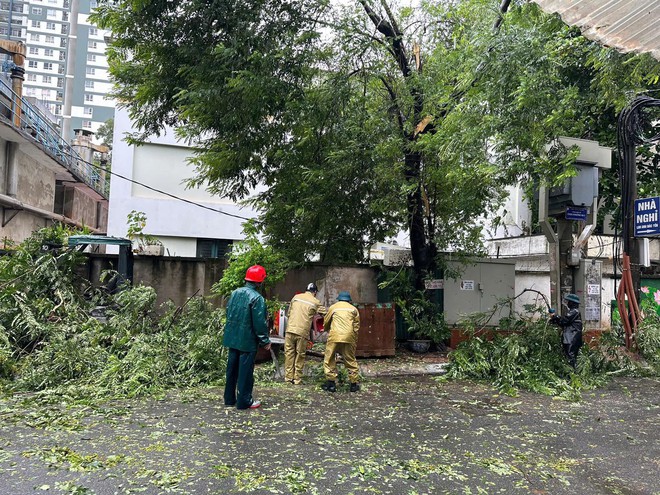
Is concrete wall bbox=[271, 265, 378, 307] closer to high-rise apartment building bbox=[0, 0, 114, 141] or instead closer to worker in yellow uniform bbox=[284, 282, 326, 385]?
worker in yellow uniform bbox=[284, 282, 326, 385]

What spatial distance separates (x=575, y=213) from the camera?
946 centimetres

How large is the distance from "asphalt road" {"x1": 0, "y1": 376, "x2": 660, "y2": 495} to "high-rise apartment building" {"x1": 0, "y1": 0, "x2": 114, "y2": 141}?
299 ft

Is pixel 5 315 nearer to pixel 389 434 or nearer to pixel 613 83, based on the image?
pixel 389 434

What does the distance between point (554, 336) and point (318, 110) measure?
20.4ft

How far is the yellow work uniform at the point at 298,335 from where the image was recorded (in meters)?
8.19

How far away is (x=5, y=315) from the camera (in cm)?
879

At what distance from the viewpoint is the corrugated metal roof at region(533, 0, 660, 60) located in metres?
1.53

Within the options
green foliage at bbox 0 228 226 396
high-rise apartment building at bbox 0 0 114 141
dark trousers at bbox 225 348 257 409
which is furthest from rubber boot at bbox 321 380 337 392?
high-rise apartment building at bbox 0 0 114 141

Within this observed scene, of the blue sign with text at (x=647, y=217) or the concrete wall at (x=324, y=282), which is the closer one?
the blue sign with text at (x=647, y=217)

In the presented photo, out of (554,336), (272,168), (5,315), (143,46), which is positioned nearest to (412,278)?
(554,336)

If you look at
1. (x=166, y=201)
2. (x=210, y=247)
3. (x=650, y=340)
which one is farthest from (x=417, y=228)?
(x=166, y=201)

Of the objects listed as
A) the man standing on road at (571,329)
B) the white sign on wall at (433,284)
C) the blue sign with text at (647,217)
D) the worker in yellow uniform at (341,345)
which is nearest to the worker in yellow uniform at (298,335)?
the worker in yellow uniform at (341,345)

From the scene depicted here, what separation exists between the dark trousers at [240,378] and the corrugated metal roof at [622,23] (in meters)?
5.68

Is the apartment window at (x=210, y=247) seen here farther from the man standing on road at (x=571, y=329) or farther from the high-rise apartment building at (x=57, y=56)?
the high-rise apartment building at (x=57, y=56)
